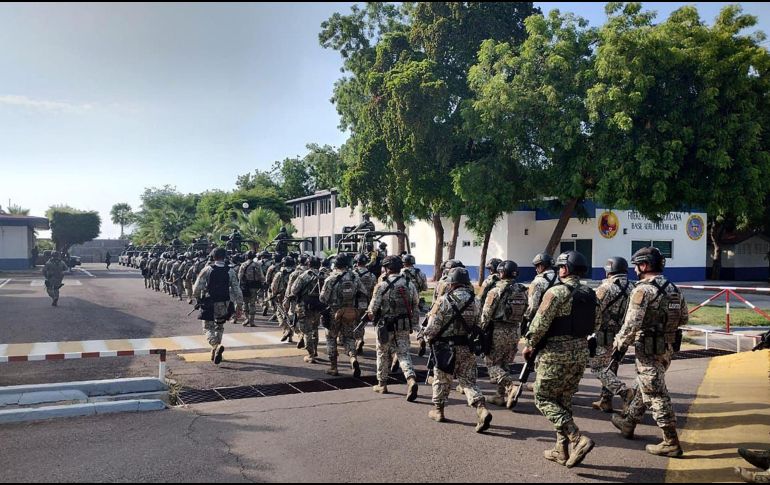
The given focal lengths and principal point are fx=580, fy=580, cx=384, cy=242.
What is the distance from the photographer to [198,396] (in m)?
7.71

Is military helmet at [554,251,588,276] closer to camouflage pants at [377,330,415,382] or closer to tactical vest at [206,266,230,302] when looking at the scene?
camouflage pants at [377,330,415,382]

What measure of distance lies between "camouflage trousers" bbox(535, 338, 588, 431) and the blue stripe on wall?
5042 centimetres

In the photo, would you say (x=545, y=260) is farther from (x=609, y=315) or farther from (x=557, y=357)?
(x=557, y=357)

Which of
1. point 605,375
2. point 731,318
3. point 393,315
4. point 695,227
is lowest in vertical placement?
point 731,318

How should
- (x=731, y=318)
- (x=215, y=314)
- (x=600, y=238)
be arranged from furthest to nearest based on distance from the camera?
(x=600, y=238) < (x=731, y=318) < (x=215, y=314)

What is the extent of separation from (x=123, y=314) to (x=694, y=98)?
1917 centimetres

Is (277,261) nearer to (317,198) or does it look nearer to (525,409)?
(525,409)

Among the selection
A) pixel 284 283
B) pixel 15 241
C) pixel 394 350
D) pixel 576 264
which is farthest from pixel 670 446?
pixel 15 241

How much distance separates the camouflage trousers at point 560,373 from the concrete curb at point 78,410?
14.8 feet

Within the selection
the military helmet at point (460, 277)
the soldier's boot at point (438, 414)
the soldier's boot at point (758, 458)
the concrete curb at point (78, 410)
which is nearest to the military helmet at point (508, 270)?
the military helmet at point (460, 277)

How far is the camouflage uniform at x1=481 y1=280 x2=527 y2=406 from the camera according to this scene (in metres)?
7.35

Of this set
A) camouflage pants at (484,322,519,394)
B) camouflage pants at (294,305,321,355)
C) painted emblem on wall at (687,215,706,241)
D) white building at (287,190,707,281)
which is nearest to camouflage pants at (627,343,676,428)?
camouflage pants at (484,322,519,394)

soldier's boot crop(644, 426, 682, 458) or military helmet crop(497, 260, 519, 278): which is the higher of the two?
military helmet crop(497, 260, 519, 278)

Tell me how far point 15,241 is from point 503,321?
49.3 metres
